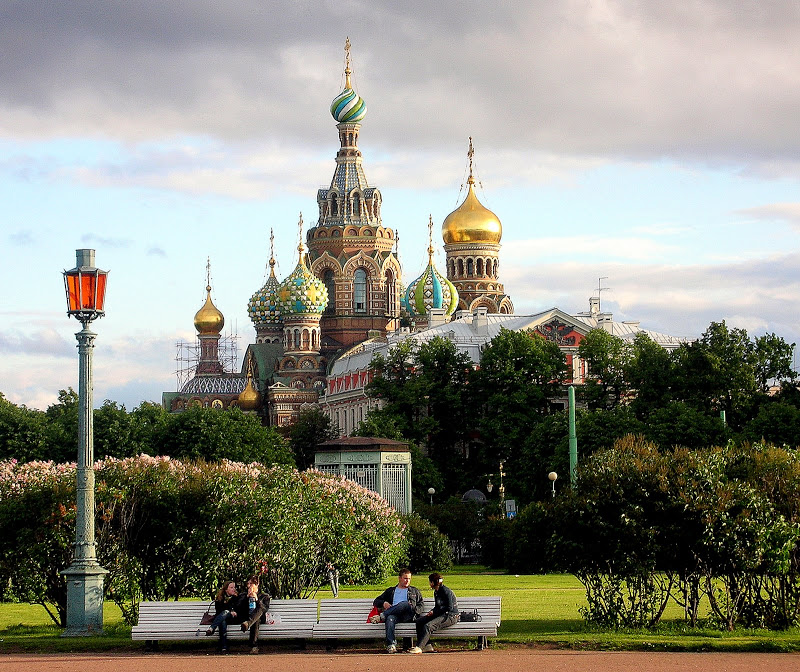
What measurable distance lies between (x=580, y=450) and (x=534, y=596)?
30.7m

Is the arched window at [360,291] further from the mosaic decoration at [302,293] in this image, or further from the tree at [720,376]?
the tree at [720,376]

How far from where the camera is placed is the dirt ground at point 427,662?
66.9ft

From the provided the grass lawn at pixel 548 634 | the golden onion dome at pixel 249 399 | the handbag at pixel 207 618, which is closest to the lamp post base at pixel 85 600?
the grass lawn at pixel 548 634

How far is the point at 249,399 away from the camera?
353 ft

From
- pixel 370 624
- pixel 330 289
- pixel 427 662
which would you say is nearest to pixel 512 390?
pixel 330 289

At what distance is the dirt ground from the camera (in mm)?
20391

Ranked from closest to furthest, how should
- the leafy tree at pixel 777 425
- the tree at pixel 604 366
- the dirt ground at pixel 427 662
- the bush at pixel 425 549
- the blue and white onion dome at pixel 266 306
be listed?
the dirt ground at pixel 427 662
the bush at pixel 425 549
the leafy tree at pixel 777 425
the tree at pixel 604 366
the blue and white onion dome at pixel 266 306

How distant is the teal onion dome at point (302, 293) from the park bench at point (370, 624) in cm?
8062

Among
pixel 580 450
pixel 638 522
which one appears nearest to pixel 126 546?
pixel 638 522

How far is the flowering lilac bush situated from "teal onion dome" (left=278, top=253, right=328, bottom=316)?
7550 cm

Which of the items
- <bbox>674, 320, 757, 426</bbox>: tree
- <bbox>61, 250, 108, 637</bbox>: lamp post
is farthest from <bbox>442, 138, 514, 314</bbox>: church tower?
<bbox>61, 250, 108, 637</bbox>: lamp post

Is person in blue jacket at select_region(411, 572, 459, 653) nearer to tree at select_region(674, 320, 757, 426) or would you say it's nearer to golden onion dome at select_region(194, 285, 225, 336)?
tree at select_region(674, 320, 757, 426)

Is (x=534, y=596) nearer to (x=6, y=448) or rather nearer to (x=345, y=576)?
(x=345, y=576)

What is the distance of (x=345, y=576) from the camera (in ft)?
98.2
